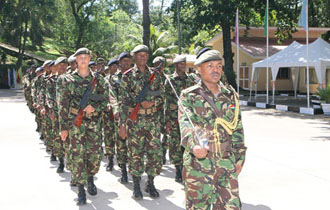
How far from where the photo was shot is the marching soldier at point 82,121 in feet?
17.8

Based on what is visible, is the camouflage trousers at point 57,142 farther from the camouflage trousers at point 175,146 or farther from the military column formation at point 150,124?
the camouflage trousers at point 175,146

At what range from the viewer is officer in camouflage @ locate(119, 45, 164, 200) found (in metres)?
5.52

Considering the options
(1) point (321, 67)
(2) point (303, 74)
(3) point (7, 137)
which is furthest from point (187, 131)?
(2) point (303, 74)

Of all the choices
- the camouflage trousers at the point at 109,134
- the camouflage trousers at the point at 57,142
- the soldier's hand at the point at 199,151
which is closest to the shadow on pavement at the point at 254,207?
the soldier's hand at the point at 199,151

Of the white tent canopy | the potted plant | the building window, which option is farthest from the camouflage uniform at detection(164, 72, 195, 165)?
the building window

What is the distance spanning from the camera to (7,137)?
1174cm

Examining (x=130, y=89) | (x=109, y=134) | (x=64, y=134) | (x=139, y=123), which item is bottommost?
(x=109, y=134)

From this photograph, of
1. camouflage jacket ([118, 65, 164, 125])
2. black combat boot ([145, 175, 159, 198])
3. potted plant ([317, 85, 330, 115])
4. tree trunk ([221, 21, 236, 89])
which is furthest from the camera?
tree trunk ([221, 21, 236, 89])

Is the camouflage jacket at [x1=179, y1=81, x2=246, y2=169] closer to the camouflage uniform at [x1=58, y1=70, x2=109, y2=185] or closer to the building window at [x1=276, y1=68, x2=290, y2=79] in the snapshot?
the camouflage uniform at [x1=58, y1=70, x2=109, y2=185]

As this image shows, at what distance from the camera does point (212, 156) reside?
136 inches

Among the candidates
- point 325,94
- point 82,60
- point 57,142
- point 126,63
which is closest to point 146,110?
point 82,60

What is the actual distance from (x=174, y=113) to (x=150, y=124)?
1.01m

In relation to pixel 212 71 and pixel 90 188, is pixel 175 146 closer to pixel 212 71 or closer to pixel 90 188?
pixel 90 188

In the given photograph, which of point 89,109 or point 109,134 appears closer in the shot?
point 89,109
